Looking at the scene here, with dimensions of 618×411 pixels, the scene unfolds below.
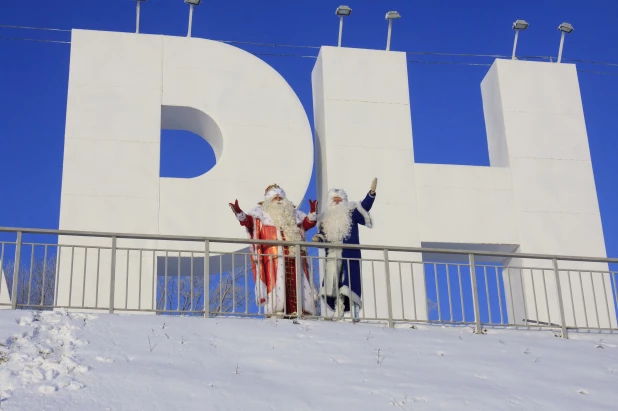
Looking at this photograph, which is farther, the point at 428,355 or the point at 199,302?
the point at 199,302

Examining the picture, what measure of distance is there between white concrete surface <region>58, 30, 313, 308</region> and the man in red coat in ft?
6.55

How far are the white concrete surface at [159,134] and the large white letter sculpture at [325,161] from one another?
21mm

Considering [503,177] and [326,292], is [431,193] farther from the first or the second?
[326,292]

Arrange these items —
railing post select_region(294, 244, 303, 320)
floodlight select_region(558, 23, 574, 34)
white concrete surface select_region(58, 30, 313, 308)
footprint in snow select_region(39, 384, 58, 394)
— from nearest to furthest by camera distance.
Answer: footprint in snow select_region(39, 384, 58, 394) < railing post select_region(294, 244, 303, 320) < white concrete surface select_region(58, 30, 313, 308) < floodlight select_region(558, 23, 574, 34)

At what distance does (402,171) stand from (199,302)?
11352mm

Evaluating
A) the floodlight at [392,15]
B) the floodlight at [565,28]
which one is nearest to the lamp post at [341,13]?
the floodlight at [392,15]

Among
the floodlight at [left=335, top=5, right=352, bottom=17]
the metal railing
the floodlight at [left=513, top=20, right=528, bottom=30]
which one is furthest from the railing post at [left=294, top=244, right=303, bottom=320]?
the floodlight at [left=513, top=20, right=528, bottom=30]

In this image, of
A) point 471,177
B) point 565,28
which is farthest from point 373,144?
Answer: point 565,28

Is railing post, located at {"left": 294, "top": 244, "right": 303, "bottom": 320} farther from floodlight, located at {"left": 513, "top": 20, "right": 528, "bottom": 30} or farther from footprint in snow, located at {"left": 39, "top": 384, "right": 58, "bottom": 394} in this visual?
floodlight, located at {"left": 513, "top": 20, "right": 528, "bottom": 30}

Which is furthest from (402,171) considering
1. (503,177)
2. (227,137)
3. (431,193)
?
(227,137)

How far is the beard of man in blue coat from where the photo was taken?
516 inches

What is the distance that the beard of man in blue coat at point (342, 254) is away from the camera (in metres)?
13.1

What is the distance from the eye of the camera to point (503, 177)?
56.5 ft

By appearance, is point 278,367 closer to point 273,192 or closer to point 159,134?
point 273,192
